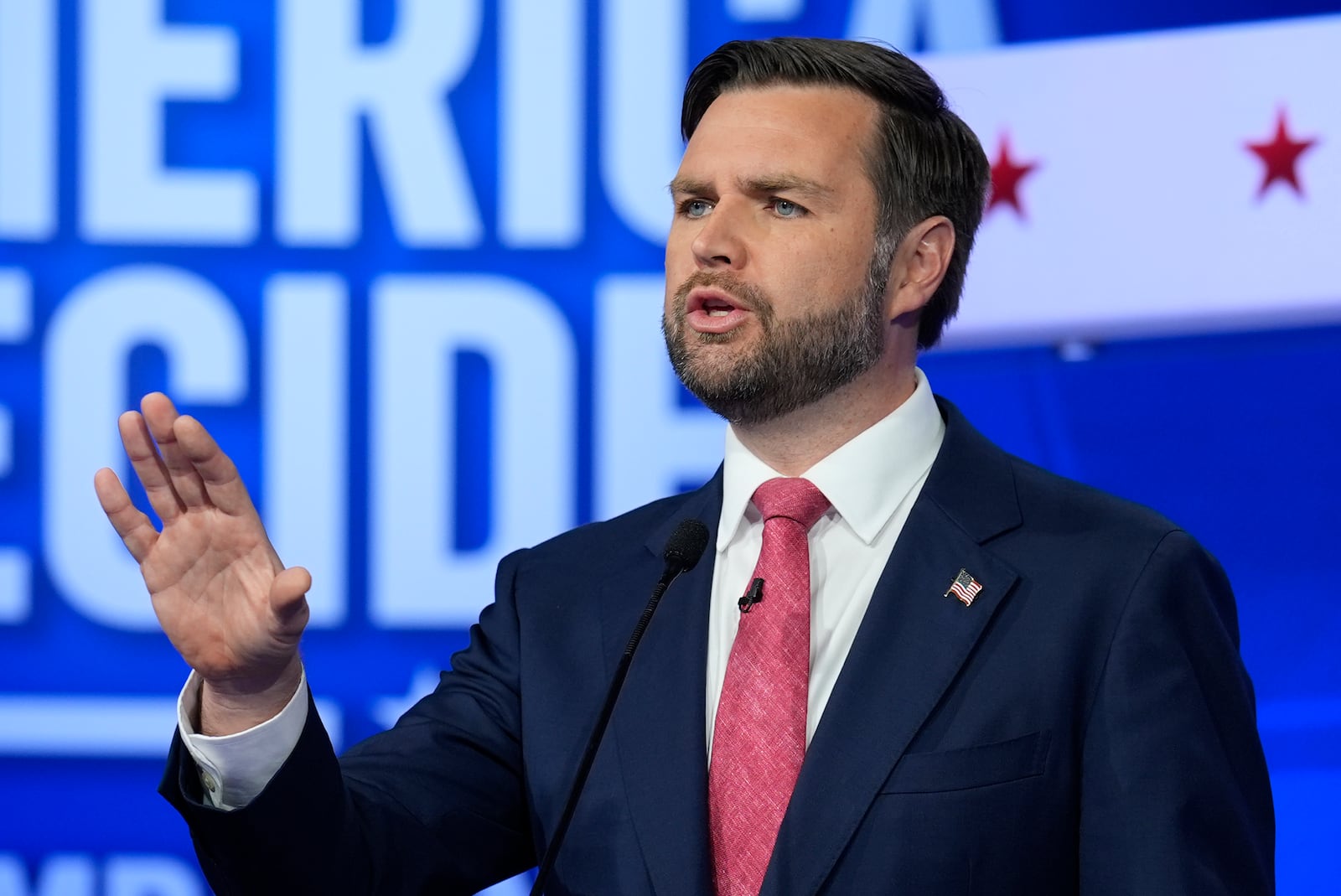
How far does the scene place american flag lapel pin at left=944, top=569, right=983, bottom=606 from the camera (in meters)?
1.71

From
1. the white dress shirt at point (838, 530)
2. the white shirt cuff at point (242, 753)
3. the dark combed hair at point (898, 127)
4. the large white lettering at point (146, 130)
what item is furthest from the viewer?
the large white lettering at point (146, 130)

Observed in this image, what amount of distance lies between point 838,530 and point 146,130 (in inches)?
80.7

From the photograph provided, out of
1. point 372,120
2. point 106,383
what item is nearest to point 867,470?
point 372,120

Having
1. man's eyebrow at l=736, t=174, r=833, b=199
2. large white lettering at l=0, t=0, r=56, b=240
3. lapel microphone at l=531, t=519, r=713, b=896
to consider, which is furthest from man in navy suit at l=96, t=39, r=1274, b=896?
large white lettering at l=0, t=0, r=56, b=240

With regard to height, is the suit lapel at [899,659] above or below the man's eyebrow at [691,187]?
below

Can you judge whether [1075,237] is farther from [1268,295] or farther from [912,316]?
[912,316]

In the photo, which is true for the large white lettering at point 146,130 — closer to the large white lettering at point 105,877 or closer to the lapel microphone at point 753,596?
the large white lettering at point 105,877

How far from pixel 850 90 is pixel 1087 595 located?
0.78m

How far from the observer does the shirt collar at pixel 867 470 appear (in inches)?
72.3

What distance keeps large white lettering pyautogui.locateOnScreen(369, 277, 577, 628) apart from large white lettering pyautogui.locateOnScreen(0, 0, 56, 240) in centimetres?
73

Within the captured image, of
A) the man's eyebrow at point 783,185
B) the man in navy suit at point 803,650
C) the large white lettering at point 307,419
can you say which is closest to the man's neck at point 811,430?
the man in navy suit at point 803,650

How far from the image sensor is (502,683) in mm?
1948

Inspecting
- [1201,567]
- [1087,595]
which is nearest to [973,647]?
[1087,595]

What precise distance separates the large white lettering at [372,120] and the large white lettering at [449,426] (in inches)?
5.9
